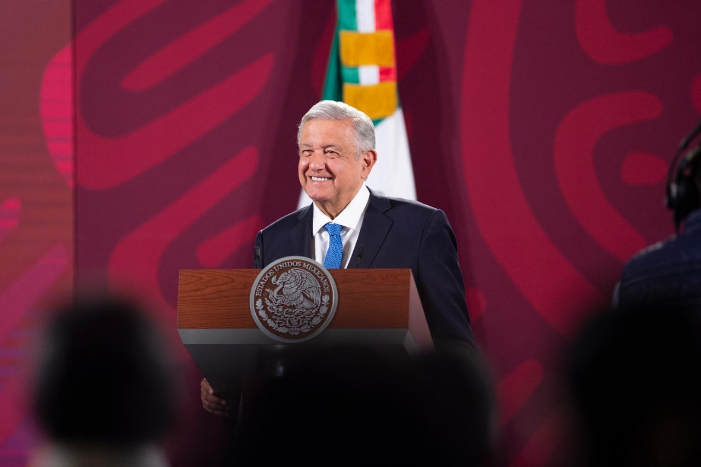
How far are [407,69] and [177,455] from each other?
6.80 ft

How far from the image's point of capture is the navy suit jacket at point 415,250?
7.49ft

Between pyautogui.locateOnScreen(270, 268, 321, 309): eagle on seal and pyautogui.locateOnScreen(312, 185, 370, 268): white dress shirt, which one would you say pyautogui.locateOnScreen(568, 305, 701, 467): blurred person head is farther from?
pyautogui.locateOnScreen(312, 185, 370, 268): white dress shirt

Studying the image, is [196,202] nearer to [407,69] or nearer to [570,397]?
[407,69]

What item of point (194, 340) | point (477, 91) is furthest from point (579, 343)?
point (477, 91)

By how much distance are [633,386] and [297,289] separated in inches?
38.3

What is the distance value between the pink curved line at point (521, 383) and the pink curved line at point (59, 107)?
7.62ft

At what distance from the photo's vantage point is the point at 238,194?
3.82 meters

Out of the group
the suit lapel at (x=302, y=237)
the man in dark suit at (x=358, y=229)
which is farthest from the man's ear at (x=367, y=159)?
the suit lapel at (x=302, y=237)

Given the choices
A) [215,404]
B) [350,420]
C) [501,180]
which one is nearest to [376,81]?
[501,180]

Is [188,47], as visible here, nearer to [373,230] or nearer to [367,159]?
[367,159]

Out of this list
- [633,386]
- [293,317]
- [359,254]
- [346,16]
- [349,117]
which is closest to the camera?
[633,386]

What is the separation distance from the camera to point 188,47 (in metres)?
3.89

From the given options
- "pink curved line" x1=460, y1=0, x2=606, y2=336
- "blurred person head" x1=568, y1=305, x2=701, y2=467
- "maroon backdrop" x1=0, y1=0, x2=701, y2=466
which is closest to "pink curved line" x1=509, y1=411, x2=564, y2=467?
"maroon backdrop" x1=0, y1=0, x2=701, y2=466

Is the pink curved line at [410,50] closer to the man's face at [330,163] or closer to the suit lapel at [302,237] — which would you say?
the man's face at [330,163]
